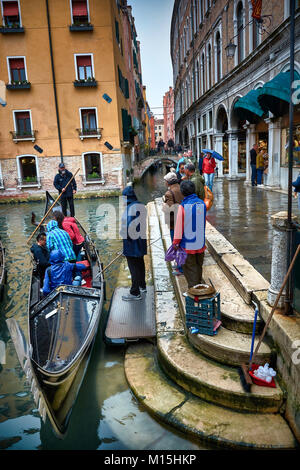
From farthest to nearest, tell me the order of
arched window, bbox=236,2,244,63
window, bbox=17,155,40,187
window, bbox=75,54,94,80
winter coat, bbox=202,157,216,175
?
window, bbox=17,155,40,187
window, bbox=75,54,94,80
arched window, bbox=236,2,244,63
winter coat, bbox=202,157,216,175

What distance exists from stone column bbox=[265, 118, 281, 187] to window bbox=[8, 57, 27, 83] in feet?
39.6

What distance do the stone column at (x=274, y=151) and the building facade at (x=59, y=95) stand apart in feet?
28.1

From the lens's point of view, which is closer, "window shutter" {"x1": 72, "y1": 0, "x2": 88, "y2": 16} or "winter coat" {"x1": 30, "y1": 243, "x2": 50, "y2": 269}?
"winter coat" {"x1": 30, "y1": 243, "x2": 50, "y2": 269}

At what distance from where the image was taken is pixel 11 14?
15680 mm

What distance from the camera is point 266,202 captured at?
322 inches

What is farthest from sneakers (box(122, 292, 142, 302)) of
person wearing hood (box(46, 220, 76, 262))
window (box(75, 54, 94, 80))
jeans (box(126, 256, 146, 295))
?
window (box(75, 54, 94, 80))

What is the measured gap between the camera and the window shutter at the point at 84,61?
16.0 m

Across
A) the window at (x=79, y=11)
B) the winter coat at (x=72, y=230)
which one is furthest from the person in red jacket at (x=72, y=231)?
the window at (x=79, y=11)

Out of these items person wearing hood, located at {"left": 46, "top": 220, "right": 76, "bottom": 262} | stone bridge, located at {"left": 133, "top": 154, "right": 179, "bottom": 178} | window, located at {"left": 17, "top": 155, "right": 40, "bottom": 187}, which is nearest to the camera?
person wearing hood, located at {"left": 46, "top": 220, "right": 76, "bottom": 262}

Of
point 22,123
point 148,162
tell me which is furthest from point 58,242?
point 148,162

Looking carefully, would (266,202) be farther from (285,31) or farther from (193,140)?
(193,140)

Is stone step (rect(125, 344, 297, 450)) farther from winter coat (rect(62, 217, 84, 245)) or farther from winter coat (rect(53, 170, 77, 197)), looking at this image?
winter coat (rect(53, 170, 77, 197))

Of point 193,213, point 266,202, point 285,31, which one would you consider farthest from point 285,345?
point 285,31

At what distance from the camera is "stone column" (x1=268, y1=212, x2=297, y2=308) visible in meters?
2.85
